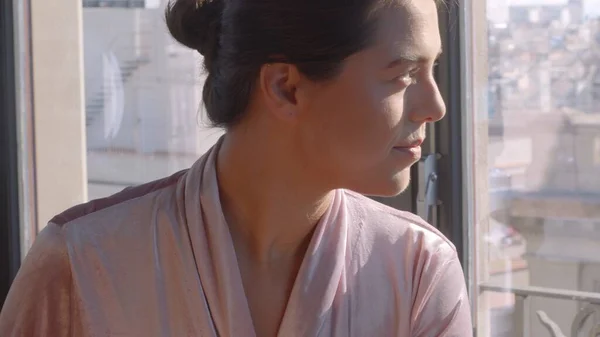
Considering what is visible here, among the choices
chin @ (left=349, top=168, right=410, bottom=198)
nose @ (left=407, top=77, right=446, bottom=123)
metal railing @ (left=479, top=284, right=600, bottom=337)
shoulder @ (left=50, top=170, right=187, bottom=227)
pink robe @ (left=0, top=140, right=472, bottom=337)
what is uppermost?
nose @ (left=407, top=77, right=446, bottom=123)

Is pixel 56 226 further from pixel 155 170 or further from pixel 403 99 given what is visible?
pixel 155 170

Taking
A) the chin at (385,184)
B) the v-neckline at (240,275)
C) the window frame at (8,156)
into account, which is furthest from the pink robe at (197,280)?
the window frame at (8,156)

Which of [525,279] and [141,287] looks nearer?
[141,287]

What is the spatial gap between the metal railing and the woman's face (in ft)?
2.87

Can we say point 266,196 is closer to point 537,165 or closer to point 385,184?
point 385,184

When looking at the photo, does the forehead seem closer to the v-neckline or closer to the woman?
the woman

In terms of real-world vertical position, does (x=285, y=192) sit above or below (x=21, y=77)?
below

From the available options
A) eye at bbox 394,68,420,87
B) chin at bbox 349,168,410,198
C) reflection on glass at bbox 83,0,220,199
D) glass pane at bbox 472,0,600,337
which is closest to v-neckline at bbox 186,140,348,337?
chin at bbox 349,168,410,198

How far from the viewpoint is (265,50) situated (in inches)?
42.4

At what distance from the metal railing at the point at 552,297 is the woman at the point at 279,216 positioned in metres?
0.73

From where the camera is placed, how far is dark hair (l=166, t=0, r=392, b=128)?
3.42 feet

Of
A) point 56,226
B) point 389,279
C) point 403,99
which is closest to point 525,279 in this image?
point 389,279

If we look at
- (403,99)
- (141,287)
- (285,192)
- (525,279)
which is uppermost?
(403,99)

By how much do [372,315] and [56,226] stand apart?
421 millimetres
